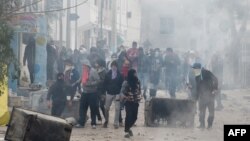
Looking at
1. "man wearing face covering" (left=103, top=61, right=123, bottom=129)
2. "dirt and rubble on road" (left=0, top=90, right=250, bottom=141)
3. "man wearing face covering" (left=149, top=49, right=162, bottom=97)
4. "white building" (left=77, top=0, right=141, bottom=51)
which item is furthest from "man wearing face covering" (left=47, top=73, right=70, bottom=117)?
"white building" (left=77, top=0, right=141, bottom=51)

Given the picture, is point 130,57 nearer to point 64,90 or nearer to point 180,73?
point 180,73

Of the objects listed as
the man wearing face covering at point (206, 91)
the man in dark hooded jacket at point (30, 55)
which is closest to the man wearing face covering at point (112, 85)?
the man wearing face covering at point (206, 91)

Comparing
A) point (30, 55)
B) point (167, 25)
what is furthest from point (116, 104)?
point (167, 25)

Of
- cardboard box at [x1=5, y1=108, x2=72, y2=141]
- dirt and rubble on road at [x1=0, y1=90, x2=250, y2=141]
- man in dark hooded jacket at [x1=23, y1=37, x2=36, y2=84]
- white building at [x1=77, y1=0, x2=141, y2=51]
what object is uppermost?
white building at [x1=77, y1=0, x2=141, y2=51]

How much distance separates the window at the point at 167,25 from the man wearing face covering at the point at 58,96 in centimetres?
788

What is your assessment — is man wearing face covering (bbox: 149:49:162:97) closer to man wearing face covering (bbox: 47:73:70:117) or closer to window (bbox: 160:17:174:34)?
window (bbox: 160:17:174:34)

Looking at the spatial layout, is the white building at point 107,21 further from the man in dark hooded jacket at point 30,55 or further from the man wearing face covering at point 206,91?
the man wearing face covering at point 206,91

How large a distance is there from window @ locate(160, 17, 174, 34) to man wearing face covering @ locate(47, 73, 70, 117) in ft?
25.9

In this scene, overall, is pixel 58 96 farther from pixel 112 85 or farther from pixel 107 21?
pixel 107 21

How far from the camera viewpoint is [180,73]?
25.1 m

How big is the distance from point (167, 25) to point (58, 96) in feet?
36.4

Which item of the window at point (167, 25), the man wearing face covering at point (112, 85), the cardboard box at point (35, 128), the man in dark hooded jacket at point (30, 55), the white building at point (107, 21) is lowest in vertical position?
the cardboard box at point (35, 128)

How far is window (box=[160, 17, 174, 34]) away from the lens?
2423 cm

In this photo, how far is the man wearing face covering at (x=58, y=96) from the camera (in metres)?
16.4
